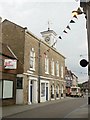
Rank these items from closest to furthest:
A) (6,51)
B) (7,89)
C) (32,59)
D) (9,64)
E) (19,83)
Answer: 1. (9,64)
2. (7,89)
3. (6,51)
4. (19,83)
5. (32,59)

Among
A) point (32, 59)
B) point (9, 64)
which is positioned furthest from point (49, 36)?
point (9, 64)

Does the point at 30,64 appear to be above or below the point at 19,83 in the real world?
above

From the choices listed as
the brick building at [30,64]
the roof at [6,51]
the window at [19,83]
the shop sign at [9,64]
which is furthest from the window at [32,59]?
the shop sign at [9,64]

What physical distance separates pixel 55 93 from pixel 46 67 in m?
6.10

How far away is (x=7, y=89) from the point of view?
92.7ft

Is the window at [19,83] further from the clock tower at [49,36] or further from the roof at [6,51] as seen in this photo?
the clock tower at [49,36]

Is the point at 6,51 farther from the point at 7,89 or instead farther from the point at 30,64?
the point at 7,89

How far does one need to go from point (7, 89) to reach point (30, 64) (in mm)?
6192

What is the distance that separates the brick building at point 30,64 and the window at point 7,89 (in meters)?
1.44

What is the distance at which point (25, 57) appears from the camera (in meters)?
31.6

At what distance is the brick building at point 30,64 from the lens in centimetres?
3103

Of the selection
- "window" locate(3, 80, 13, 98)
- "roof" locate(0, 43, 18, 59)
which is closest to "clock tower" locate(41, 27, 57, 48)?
"roof" locate(0, 43, 18, 59)

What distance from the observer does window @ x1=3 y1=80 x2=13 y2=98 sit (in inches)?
1086

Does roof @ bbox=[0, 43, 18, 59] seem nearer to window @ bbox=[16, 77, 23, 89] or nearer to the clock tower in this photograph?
window @ bbox=[16, 77, 23, 89]
